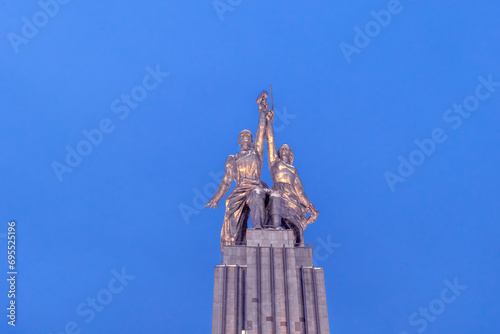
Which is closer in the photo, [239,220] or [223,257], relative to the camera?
[223,257]

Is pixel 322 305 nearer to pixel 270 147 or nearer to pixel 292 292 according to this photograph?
pixel 292 292

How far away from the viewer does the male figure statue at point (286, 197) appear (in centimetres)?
2044

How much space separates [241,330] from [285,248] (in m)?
3.63

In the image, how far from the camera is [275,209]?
66.2 ft

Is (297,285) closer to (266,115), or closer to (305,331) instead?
(305,331)

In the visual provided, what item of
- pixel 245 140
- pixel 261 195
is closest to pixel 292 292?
pixel 261 195

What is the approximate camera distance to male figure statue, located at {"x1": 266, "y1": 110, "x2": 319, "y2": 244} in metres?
20.4

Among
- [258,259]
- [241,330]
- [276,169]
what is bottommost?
[241,330]

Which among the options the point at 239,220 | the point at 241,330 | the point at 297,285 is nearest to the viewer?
the point at 241,330

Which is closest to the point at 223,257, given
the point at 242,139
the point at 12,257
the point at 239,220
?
the point at 239,220

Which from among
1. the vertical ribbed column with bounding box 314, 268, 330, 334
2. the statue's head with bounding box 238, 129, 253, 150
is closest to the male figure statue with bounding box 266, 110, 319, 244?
the statue's head with bounding box 238, 129, 253, 150

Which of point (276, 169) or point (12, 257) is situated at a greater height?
point (12, 257)

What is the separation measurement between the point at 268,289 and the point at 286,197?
4961 millimetres

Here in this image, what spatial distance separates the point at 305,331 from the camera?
56.0 ft
